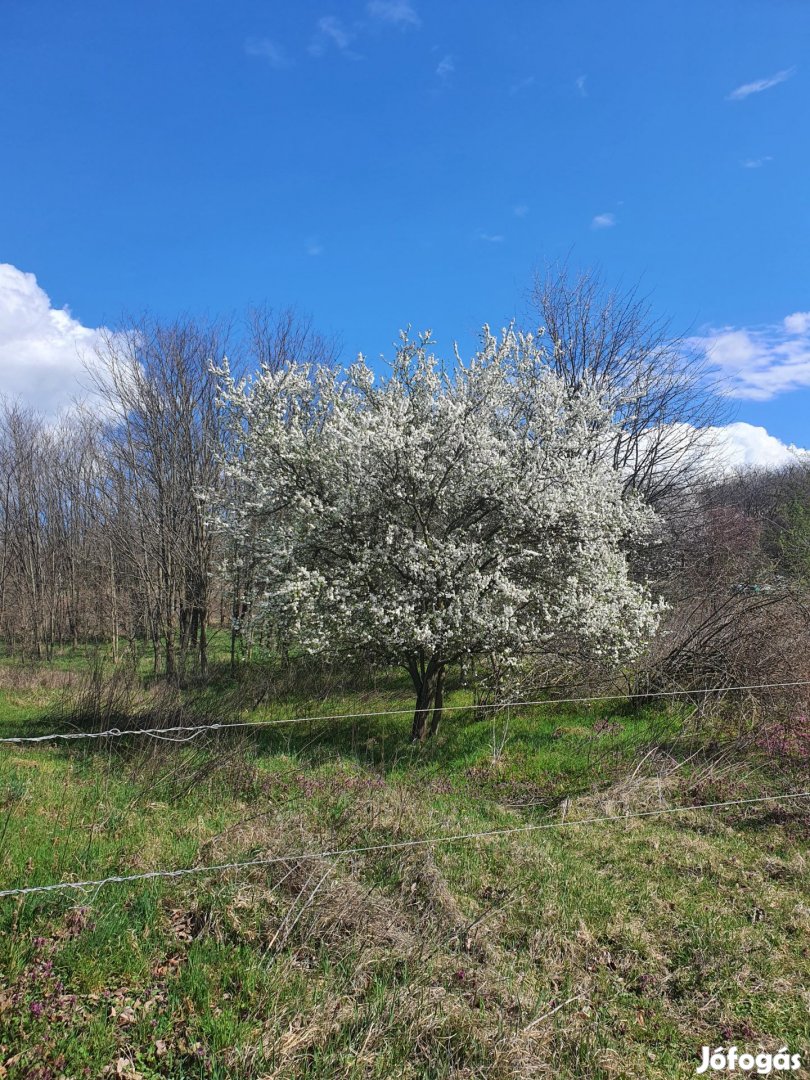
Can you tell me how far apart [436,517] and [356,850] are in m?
6.36

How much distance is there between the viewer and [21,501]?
1191 inches

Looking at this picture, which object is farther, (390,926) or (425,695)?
(425,695)

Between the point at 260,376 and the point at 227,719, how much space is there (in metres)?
5.92

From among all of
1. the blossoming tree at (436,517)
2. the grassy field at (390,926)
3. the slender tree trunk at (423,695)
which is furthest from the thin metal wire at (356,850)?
the slender tree trunk at (423,695)


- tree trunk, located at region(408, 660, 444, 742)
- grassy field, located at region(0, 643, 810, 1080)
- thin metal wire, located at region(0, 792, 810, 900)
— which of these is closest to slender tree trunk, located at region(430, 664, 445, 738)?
tree trunk, located at region(408, 660, 444, 742)

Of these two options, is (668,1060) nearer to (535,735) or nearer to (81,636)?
(535,735)

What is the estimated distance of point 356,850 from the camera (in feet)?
15.5

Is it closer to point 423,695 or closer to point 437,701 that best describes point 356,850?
point 423,695

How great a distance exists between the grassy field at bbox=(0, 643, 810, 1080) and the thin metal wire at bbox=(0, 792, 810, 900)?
6 cm

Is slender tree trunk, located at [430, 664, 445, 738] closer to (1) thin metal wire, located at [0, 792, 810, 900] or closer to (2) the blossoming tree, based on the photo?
(2) the blossoming tree

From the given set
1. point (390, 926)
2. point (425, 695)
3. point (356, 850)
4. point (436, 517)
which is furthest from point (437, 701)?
point (390, 926)

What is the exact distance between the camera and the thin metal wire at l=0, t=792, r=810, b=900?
369 cm

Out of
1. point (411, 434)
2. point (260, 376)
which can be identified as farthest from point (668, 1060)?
point (260, 376)

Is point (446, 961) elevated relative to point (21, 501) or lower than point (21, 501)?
lower
